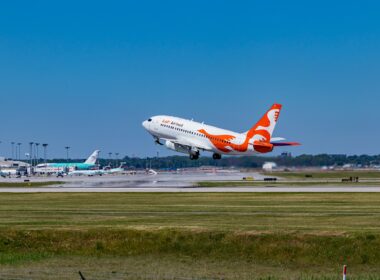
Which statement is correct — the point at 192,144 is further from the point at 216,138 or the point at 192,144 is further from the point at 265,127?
the point at 265,127

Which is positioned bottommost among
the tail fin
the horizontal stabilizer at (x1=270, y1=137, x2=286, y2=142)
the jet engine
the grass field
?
the grass field

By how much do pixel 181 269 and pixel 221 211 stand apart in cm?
2305

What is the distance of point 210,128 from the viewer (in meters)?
123

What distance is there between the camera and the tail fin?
121 metres

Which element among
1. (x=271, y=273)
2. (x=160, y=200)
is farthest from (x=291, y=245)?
(x=160, y=200)

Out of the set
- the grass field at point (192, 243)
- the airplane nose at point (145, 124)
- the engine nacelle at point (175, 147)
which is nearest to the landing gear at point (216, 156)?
the engine nacelle at point (175, 147)

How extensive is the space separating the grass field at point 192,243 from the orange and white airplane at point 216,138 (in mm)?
59163

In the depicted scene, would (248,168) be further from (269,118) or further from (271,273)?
(271,273)

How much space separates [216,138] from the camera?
397 feet

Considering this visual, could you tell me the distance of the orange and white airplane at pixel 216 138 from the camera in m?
120

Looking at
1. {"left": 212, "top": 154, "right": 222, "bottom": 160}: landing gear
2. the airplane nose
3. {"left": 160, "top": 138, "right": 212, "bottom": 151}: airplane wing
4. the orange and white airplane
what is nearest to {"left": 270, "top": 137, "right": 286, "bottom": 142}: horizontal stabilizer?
the orange and white airplane

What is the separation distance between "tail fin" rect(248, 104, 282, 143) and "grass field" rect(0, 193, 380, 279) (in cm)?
6064

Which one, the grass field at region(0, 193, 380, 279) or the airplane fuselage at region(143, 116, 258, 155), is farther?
the airplane fuselage at region(143, 116, 258, 155)

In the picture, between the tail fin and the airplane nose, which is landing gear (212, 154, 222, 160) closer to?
the tail fin
